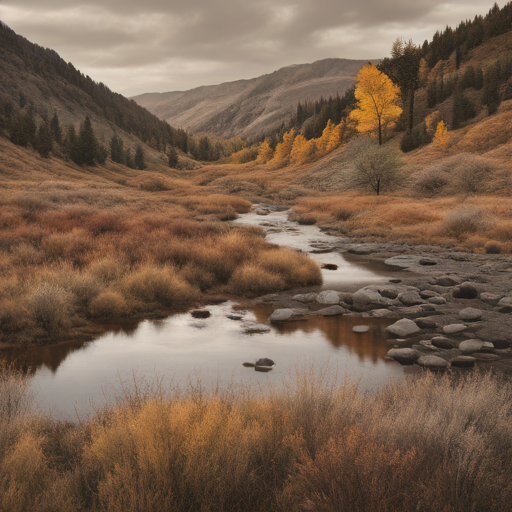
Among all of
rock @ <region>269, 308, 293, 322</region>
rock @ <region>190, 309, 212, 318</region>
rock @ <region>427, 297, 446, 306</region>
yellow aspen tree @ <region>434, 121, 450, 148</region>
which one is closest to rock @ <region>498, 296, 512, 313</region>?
rock @ <region>427, 297, 446, 306</region>

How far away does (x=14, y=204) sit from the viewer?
74.0 feet

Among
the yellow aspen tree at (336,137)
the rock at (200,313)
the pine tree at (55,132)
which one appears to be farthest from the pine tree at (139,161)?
the rock at (200,313)

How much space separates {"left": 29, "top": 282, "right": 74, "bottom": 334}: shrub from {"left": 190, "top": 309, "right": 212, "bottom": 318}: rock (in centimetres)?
301

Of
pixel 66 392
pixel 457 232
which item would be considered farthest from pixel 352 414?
pixel 457 232

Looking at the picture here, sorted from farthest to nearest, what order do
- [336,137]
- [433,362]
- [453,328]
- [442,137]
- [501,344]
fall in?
[336,137] → [442,137] → [453,328] → [501,344] → [433,362]

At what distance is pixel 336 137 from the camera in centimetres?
6750

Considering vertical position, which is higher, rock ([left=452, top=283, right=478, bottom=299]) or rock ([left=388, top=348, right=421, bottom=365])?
rock ([left=452, top=283, right=478, bottom=299])

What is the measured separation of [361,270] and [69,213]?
49.6 feet

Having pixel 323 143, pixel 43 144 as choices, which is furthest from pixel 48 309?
pixel 43 144

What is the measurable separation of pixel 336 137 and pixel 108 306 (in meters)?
64.6

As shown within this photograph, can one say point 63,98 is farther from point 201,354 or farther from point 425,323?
point 425,323

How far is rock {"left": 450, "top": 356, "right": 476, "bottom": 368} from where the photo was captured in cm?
676

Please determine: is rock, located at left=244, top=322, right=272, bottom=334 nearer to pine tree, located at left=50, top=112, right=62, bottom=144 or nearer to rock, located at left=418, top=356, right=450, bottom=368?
rock, located at left=418, top=356, right=450, bottom=368

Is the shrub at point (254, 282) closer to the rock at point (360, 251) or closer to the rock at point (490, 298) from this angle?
the rock at point (490, 298)
